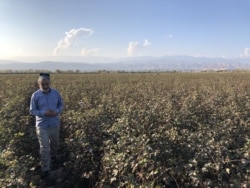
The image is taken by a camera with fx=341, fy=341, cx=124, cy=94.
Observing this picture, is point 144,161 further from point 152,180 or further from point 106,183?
point 106,183

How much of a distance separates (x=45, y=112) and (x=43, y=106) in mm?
171

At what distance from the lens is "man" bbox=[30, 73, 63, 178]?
6547 mm

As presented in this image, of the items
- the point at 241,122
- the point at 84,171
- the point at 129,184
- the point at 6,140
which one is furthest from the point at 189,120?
Answer: the point at 6,140

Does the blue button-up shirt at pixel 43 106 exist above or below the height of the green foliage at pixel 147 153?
above

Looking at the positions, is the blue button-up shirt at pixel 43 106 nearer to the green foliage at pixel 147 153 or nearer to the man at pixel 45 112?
the man at pixel 45 112

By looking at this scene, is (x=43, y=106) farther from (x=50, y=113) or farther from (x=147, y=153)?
(x=147, y=153)

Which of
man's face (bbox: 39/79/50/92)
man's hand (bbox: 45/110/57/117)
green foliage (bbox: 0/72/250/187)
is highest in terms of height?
man's face (bbox: 39/79/50/92)

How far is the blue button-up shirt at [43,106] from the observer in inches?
259

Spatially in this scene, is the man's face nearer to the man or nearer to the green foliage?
the man

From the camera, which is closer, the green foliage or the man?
the green foliage

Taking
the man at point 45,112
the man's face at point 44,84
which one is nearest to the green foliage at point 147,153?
the man at point 45,112

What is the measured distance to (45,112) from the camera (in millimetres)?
6512

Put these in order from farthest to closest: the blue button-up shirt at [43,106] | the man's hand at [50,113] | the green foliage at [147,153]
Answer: the blue button-up shirt at [43,106]
the man's hand at [50,113]
the green foliage at [147,153]

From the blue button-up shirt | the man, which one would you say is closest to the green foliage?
the man
